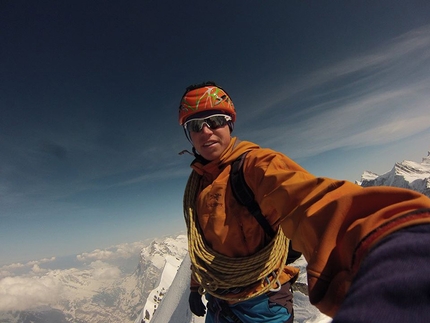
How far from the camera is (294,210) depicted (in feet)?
5.41

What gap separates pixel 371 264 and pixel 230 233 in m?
1.89

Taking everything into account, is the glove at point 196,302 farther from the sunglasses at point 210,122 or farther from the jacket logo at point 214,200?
the sunglasses at point 210,122

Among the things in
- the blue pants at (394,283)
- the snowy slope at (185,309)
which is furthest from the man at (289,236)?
the snowy slope at (185,309)

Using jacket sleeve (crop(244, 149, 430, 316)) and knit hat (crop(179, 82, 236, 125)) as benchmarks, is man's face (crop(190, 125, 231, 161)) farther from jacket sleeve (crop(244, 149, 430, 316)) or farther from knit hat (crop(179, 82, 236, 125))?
jacket sleeve (crop(244, 149, 430, 316))

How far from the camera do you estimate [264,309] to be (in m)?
2.97

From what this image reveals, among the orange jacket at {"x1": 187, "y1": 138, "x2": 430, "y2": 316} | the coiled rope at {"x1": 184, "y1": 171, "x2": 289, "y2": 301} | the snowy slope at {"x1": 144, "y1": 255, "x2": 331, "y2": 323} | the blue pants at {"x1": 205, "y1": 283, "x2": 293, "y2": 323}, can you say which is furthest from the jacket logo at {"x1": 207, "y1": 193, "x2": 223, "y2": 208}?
the snowy slope at {"x1": 144, "y1": 255, "x2": 331, "y2": 323}

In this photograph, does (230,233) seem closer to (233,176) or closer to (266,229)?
(266,229)

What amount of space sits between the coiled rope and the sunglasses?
1.37 m

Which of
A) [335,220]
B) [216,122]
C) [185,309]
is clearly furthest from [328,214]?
[185,309]

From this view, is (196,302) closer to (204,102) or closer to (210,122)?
(210,122)

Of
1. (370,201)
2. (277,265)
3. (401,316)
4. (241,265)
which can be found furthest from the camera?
(277,265)

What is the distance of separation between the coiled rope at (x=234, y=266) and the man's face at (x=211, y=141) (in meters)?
1.09

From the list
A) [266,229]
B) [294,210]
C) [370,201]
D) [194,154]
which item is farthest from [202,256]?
[370,201]

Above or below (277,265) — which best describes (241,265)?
above
